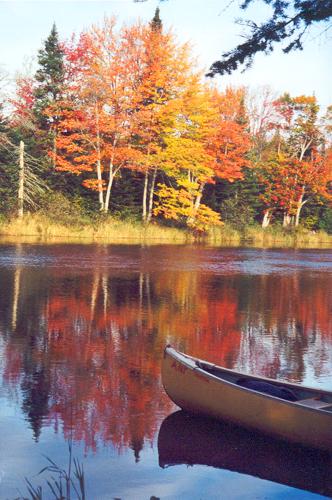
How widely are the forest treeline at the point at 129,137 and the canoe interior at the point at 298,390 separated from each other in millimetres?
33411

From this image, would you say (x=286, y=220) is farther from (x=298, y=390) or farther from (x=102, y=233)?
(x=298, y=390)

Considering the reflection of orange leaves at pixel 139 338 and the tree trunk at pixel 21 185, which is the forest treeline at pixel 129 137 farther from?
the reflection of orange leaves at pixel 139 338

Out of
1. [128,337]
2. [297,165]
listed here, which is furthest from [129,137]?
[128,337]

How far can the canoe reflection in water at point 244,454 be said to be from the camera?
623cm

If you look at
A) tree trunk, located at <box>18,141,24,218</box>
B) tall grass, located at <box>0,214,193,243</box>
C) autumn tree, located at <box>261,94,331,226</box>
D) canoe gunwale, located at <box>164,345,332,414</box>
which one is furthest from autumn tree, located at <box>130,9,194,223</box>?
canoe gunwale, located at <box>164,345,332,414</box>

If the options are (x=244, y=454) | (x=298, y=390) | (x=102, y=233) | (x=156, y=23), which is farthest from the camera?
(x=156, y=23)

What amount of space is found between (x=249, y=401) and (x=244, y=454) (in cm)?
50

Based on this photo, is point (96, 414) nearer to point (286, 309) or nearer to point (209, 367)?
point (209, 367)

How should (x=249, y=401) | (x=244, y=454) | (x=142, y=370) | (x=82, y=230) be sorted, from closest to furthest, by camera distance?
(x=244, y=454) → (x=249, y=401) → (x=142, y=370) → (x=82, y=230)

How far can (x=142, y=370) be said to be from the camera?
9.61 metres

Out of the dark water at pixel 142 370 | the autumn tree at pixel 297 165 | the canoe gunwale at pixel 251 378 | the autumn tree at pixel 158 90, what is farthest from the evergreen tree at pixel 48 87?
the canoe gunwale at pixel 251 378

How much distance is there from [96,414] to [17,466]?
1.57 metres

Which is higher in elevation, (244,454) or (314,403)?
(314,403)

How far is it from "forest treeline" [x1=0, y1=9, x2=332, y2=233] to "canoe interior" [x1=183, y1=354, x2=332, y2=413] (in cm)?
3341
